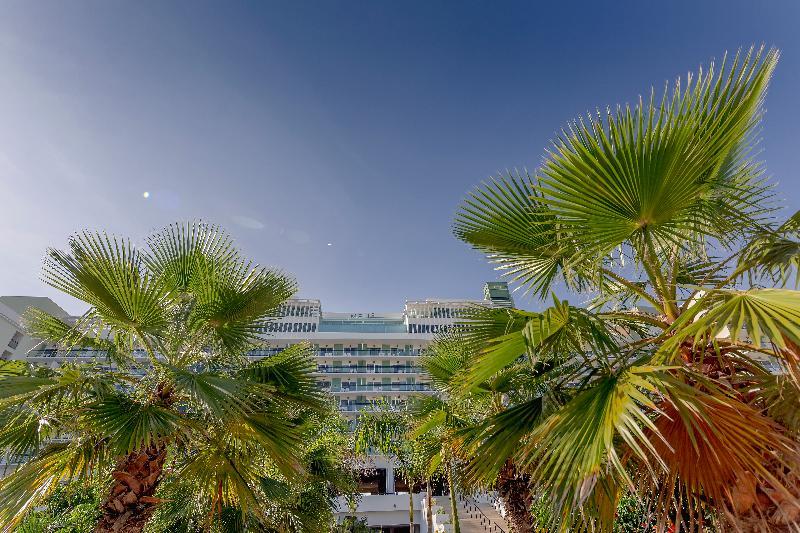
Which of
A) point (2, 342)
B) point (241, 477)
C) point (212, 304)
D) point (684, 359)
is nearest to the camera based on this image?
point (684, 359)

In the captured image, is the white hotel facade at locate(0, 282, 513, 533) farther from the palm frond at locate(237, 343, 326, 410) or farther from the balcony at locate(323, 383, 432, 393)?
the palm frond at locate(237, 343, 326, 410)

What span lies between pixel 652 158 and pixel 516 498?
18.0 ft

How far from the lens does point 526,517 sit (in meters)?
6.03

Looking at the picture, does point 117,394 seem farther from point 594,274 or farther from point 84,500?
point 84,500

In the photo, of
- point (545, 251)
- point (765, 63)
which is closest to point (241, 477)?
point (545, 251)

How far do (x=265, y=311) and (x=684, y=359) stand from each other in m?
4.14

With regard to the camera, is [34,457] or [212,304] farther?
[212,304]

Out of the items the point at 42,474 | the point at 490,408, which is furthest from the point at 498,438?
the point at 42,474

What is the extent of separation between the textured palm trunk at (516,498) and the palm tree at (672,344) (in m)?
3.46

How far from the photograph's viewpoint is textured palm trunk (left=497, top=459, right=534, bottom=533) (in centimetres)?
602

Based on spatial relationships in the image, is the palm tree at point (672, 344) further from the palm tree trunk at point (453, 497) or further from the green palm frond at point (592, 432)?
the palm tree trunk at point (453, 497)

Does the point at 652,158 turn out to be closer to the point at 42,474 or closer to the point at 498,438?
the point at 498,438

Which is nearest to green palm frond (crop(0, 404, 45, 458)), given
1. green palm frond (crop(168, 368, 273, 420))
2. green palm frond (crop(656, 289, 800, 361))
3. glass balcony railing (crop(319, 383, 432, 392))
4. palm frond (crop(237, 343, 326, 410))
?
green palm frond (crop(168, 368, 273, 420))

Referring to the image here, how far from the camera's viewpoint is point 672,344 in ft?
7.63
